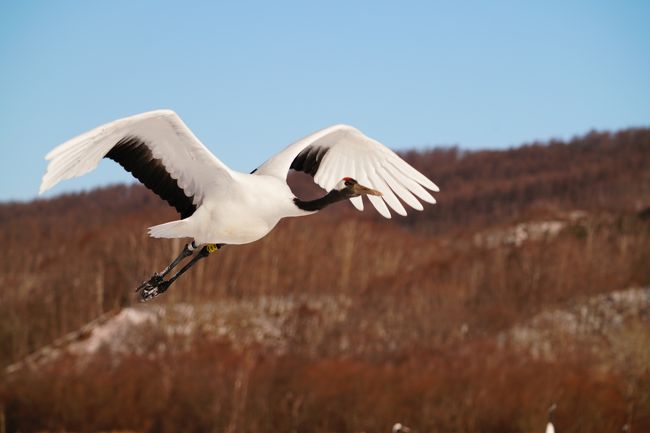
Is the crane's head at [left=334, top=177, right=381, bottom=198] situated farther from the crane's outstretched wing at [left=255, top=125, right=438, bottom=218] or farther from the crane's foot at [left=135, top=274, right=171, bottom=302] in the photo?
the crane's foot at [left=135, top=274, right=171, bottom=302]

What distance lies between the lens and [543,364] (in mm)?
32000

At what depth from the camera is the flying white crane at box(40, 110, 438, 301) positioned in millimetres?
7887

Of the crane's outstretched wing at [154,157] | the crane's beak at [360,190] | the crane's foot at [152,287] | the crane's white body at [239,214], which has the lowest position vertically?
the crane's foot at [152,287]

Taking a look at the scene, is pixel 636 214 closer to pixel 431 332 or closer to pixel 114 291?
pixel 431 332

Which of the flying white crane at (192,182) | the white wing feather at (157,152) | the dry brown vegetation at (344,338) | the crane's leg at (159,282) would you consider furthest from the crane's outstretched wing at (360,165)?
the dry brown vegetation at (344,338)

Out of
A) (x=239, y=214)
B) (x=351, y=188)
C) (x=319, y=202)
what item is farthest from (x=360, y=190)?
(x=239, y=214)

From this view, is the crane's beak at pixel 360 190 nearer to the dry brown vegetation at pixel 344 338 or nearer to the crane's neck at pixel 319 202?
the crane's neck at pixel 319 202

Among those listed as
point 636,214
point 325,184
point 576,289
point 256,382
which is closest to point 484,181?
point 636,214

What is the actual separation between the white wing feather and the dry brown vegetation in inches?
461

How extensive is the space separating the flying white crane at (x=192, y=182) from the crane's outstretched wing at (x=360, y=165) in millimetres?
78

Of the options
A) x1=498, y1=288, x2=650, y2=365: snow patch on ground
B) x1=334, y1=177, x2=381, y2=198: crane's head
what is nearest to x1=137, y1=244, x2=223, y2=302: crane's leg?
x1=334, y1=177, x2=381, y2=198: crane's head

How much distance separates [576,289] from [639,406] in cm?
1083

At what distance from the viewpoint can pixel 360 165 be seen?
408 inches

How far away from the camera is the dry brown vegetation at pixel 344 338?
30.0 m
